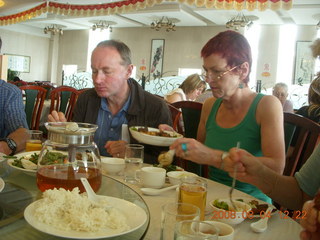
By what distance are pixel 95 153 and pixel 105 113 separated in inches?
46.1

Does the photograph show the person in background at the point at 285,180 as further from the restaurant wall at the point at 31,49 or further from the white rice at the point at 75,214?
the restaurant wall at the point at 31,49

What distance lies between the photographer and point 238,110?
5.90ft

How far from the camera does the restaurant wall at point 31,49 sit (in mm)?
14109

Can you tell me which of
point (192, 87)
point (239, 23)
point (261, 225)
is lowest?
point (261, 225)

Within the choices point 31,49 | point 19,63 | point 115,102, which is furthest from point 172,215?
point 31,49

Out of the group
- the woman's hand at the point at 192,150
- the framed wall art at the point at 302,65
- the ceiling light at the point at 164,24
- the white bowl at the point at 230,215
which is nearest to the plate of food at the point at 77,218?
the white bowl at the point at 230,215

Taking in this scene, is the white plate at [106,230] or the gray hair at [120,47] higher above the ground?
the gray hair at [120,47]

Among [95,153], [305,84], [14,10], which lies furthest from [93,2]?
[95,153]

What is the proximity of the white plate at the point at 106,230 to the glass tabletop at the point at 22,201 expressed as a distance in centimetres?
2

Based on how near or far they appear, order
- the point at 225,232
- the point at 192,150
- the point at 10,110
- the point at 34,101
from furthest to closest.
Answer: the point at 34,101 < the point at 10,110 < the point at 192,150 < the point at 225,232

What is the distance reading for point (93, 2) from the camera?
8.84 meters

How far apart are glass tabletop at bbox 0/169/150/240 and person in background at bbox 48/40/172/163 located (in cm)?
85

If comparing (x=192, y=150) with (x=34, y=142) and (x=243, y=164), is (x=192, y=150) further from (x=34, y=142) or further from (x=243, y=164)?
(x=34, y=142)

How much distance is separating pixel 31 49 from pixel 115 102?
14015 millimetres
